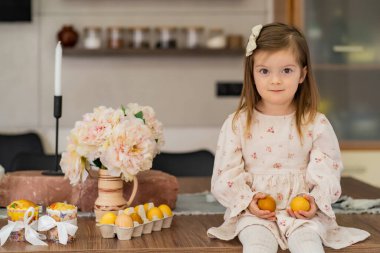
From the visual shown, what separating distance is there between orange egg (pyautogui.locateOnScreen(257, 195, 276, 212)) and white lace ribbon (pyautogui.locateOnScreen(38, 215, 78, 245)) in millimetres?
436

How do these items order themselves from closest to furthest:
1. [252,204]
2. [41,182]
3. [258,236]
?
[258,236] < [252,204] < [41,182]

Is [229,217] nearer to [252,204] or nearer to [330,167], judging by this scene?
[252,204]

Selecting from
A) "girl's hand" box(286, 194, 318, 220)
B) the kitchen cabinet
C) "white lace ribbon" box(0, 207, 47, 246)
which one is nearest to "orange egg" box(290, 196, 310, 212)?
"girl's hand" box(286, 194, 318, 220)

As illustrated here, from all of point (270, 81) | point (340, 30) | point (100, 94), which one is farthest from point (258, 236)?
point (340, 30)

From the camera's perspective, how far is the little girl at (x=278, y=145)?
1.77m

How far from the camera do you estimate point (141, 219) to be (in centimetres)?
171

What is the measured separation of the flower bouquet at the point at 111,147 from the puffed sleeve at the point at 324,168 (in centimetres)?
40

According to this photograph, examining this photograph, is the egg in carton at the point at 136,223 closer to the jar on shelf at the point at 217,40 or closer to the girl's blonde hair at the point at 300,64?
the girl's blonde hair at the point at 300,64

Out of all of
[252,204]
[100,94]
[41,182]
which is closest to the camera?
[252,204]

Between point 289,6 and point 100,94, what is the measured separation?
125 centimetres

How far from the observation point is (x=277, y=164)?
6.10 feet

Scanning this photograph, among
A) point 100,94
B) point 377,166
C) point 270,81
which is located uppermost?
point 270,81

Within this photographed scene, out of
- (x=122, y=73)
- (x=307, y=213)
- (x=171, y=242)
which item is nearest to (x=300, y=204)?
(x=307, y=213)

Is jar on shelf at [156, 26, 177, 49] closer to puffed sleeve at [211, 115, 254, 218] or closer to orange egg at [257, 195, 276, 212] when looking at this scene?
puffed sleeve at [211, 115, 254, 218]
